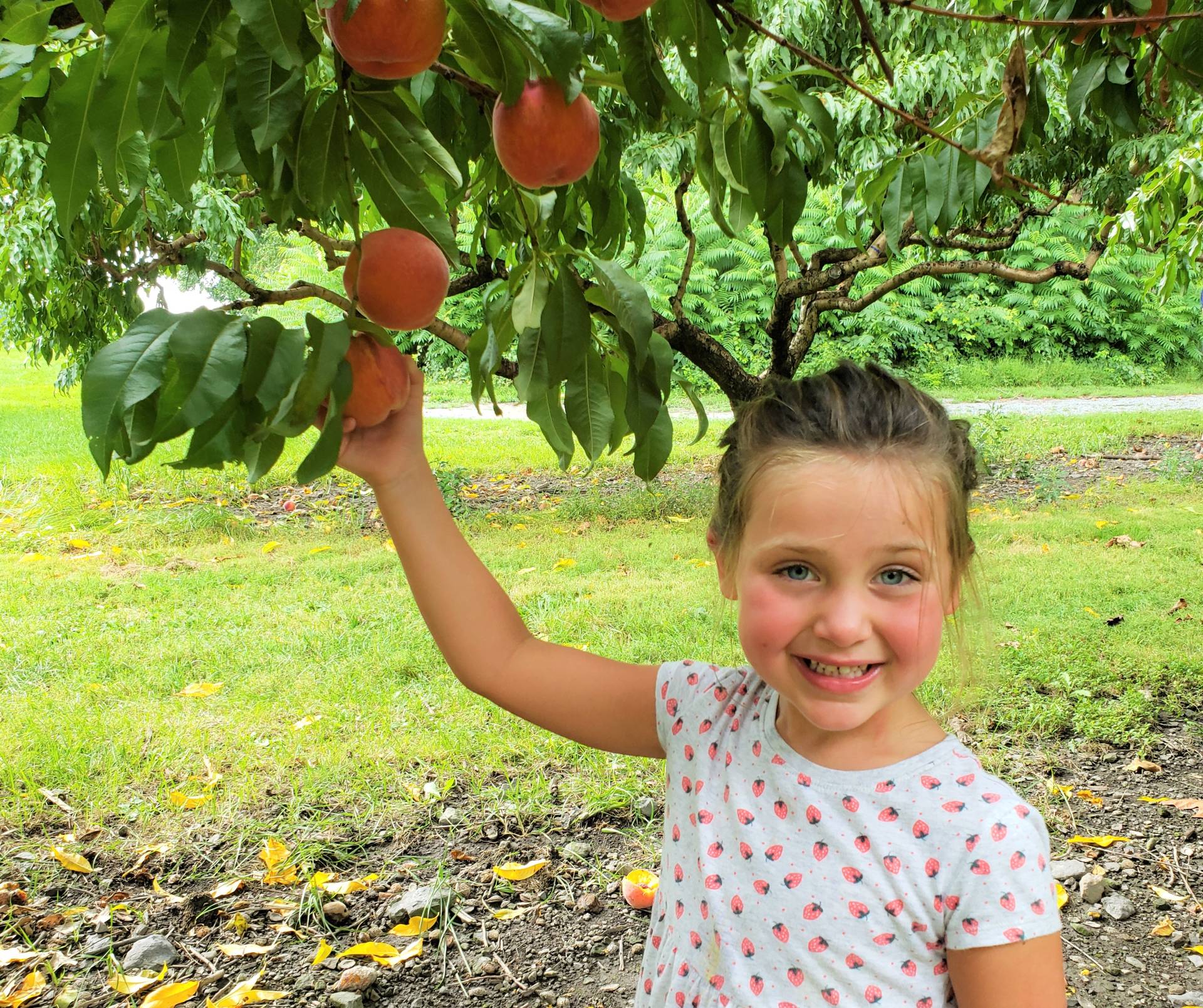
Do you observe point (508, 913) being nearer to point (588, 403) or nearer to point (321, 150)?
point (588, 403)

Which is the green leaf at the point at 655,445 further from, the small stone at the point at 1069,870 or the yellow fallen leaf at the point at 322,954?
the small stone at the point at 1069,870

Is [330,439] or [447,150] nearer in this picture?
[330,439]

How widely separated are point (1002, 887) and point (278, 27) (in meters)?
0.85

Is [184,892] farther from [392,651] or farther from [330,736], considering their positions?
[392,651]

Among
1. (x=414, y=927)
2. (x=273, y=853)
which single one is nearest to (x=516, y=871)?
(x=414, y=927)

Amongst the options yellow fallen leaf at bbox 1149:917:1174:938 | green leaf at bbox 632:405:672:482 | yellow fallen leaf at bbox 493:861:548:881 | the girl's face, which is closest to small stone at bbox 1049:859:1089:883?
yellow fallen leaf at bbox 1149:917:1174:938

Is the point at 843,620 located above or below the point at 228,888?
above

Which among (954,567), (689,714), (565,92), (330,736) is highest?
(565,92)

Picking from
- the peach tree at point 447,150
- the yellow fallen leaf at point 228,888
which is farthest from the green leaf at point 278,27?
the yellow fallen leaf at point 228,888

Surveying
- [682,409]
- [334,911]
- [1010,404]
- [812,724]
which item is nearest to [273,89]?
[812,724]

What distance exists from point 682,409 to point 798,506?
8305mm

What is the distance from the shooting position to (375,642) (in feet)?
11.7

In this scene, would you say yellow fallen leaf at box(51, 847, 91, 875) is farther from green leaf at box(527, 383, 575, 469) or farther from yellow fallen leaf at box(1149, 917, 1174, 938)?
yellow fallen leaf at box(1149, 917, 1174, 938)

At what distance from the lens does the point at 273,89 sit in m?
0.74
